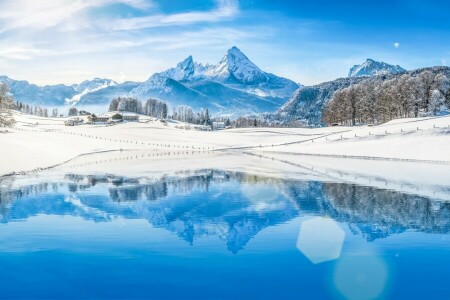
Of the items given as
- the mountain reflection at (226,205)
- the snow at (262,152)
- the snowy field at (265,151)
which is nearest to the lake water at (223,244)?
the mountain reflection at (226,205)

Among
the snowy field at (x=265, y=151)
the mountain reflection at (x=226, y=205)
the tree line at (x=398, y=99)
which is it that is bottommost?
the mountain reflection at (x=226, y=205)

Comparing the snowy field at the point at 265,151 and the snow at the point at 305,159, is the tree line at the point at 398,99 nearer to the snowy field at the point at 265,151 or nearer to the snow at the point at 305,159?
the snowy field at the point at 265,151

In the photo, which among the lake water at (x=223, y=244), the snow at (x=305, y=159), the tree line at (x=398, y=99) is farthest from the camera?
the tree line at (x=398, y=99)

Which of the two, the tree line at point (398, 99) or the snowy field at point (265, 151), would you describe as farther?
the tree line at point (398, 99)

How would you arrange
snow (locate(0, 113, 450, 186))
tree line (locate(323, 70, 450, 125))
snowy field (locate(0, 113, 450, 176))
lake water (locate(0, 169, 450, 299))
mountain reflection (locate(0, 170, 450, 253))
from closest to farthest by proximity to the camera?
lake water (locate(0, 169, 450, 299)) < mountain reflection (locate(0, 170, 450, 253)) < snow (locate(0, 113, 450, 186)) < snowy field (locate(0, 113, 450, 176)) < tree line (locate(323, 70, 450, 125))

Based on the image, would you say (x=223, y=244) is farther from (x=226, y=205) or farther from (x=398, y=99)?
(x=398, y=99)

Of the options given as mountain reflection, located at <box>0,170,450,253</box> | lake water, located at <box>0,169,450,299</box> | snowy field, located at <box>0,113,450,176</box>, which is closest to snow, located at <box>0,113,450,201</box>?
snowy field, located at <box>0,113,450,176</box>

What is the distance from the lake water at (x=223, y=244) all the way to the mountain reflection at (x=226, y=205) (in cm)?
9

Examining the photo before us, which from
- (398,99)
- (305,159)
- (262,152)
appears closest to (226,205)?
(305,159)

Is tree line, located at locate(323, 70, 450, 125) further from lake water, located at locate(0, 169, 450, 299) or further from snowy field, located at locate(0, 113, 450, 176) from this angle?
lake water, located at locate(0, 169, 450, 299)

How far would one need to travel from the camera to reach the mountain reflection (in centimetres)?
2658

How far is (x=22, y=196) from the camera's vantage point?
1439 inches

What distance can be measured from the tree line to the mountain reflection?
112 meters

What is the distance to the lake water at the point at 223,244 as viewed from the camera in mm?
16594
